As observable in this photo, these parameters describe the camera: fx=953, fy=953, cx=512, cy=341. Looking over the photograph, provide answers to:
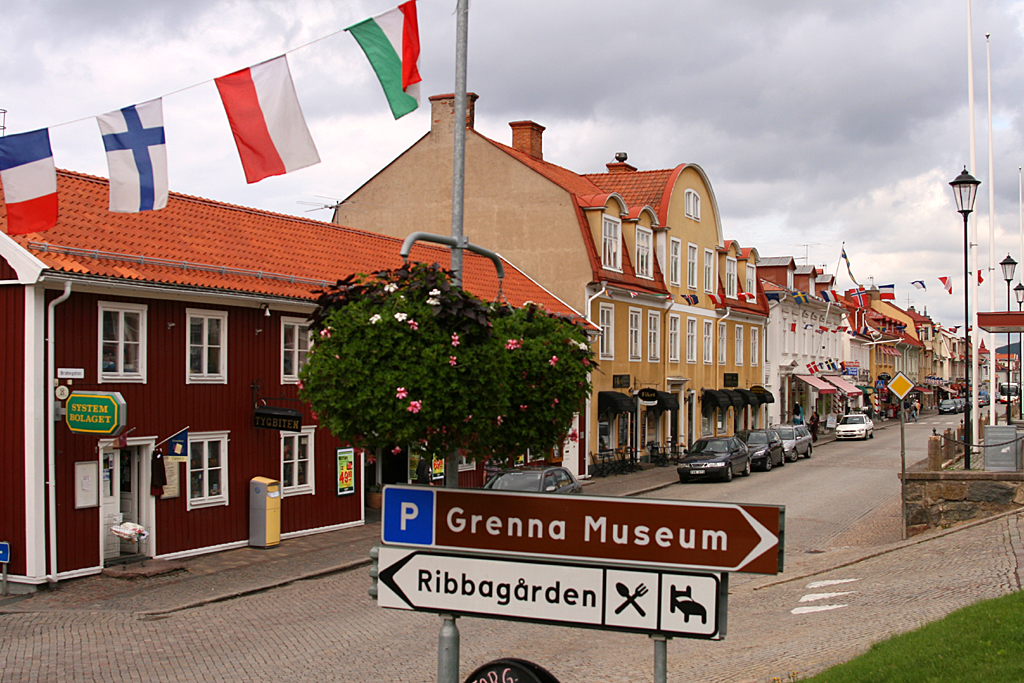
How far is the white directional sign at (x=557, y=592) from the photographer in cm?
530

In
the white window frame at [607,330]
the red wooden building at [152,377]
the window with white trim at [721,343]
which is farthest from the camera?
the window with white trim at [721,343]

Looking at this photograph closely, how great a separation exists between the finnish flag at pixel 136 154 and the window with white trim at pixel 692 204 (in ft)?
106

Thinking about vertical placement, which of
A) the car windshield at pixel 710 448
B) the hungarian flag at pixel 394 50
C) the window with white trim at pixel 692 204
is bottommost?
the car windshield at pixel 710 448

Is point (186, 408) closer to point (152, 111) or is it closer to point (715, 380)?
point (152, 111)

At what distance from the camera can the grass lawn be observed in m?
7.50

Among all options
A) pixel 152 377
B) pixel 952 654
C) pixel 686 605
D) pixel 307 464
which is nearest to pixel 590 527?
pixel 686 605

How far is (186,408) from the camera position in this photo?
17.3 meters

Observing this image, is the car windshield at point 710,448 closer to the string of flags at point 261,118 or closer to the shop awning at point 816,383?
the string of flags at point 261,118

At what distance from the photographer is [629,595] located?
17.8 ft

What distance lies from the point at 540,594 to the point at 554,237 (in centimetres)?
2709

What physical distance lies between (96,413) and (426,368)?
10424mm

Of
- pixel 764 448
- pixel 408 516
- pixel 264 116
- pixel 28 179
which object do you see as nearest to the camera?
pixel 408 516

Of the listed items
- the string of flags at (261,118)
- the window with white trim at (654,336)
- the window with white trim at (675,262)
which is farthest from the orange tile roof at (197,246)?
the window with white trim at (675,262)

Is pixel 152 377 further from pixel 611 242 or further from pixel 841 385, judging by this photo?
pixel 841 385
